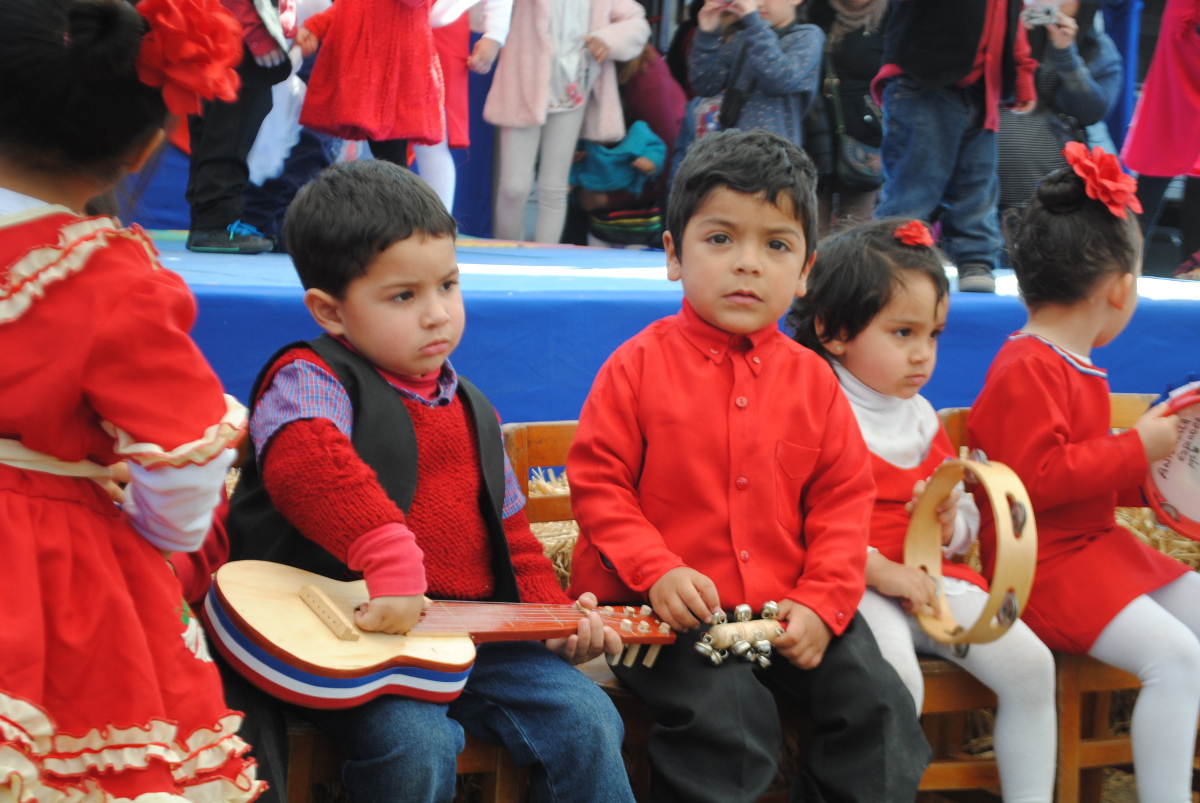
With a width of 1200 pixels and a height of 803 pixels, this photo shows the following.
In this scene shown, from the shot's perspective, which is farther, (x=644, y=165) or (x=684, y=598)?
(x=644, y=165)

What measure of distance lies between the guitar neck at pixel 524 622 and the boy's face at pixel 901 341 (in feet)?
2.62

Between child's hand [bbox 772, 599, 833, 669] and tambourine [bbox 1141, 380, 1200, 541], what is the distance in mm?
921

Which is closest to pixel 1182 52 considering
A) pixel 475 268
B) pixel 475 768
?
pixel 475 268

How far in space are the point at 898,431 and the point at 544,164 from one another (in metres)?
4.38

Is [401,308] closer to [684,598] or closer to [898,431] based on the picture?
[684,598]

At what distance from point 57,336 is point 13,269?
0.09 metres

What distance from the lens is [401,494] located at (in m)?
1.77

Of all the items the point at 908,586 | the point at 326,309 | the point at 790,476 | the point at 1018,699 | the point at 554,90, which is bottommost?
the point at 1018,699

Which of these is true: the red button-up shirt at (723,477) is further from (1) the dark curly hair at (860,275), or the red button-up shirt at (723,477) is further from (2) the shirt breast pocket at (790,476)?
(1) the dark curly hair at (860,275)

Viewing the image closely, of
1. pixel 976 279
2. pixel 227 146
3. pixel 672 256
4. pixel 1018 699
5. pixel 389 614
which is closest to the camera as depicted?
pixel 389 614

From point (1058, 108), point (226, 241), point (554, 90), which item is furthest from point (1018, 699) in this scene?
point (554, 90)

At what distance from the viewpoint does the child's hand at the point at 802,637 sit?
1.87 metres

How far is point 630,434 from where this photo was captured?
2.03m

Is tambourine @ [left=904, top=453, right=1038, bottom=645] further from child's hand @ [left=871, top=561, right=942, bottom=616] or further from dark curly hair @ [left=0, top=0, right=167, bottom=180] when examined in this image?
dark curly hair @ [left=0, top=0, right=167, bottom=180]
